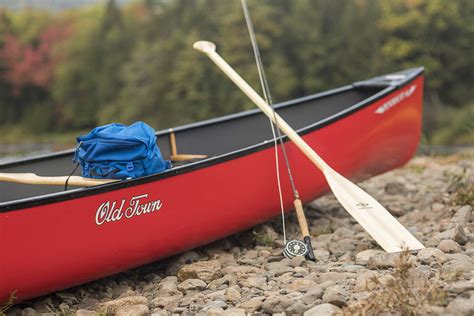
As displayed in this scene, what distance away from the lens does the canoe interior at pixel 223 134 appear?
6180 millimetres

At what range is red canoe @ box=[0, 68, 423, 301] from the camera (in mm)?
4766

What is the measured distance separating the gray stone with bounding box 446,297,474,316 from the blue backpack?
234 cm

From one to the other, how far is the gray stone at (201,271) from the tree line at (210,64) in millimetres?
27982

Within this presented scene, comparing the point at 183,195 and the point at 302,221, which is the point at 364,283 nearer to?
the point at 302,221

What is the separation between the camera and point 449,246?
16.7ft

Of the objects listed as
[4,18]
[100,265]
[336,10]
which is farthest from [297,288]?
[4,18]

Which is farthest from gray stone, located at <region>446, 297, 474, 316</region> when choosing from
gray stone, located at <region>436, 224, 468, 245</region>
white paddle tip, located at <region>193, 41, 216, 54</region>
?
white paddle tip, located at <region>193, 41, 216, 54</region>

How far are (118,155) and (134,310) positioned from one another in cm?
119

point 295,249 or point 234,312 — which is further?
point 295,249

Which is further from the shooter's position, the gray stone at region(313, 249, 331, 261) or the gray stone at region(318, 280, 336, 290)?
the gray stone at region(313, 249, 331, 261)

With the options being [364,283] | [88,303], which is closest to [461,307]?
[364,283]

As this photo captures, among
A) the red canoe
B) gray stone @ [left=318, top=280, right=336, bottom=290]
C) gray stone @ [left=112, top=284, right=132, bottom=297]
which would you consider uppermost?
the red canoe

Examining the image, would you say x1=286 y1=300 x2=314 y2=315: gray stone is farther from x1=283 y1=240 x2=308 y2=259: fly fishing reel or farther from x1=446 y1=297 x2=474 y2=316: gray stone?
x1=283 y1=240 x2=308 y2=259: fly fishing reel

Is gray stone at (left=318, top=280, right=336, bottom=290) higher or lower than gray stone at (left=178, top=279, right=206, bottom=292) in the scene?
lower
